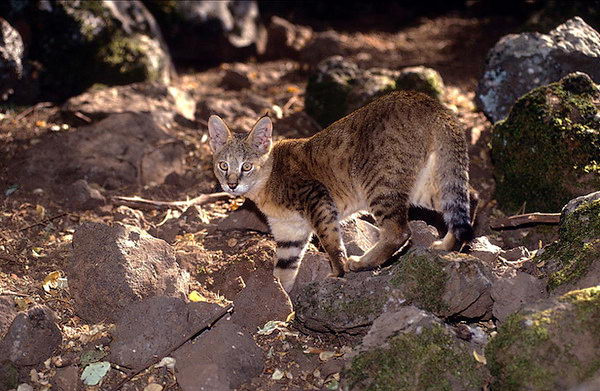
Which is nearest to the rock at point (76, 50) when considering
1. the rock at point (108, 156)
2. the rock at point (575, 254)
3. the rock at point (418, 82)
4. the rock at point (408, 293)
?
the rock at point (108, 156)

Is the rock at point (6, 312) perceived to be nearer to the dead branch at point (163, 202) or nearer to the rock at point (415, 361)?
the dead branch at point (163, 202)

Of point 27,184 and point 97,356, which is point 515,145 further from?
point 27,184

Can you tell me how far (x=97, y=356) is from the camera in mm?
5098

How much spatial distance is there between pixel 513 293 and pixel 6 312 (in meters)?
Result: 3.80

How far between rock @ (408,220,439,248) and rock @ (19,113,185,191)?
3355 mm

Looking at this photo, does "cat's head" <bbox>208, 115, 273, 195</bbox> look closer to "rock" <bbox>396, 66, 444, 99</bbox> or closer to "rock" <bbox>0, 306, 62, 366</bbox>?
"rock" <bbox>0, 306, 62, 366</bbox>

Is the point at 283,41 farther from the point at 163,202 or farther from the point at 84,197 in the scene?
the point at 84,197

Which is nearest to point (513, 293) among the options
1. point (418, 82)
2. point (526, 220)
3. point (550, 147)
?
point (526, 220)

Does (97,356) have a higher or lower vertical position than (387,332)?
lower

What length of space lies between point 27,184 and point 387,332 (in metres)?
5.01

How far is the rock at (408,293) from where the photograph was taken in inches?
190

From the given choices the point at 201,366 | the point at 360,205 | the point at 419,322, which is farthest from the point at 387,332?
the point at 360,205

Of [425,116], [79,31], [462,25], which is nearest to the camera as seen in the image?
[425,116]

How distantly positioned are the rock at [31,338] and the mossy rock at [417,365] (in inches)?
89.3
